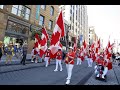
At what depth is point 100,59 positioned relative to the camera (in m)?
10.2

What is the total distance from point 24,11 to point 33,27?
297 cm

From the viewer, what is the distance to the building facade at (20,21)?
2013 centimetres

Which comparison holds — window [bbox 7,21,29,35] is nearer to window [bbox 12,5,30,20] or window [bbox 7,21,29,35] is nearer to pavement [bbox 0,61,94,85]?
window [bbox 12,5,30,20]

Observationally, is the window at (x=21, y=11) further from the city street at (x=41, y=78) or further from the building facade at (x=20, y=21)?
the city street at (x=41, y=78)

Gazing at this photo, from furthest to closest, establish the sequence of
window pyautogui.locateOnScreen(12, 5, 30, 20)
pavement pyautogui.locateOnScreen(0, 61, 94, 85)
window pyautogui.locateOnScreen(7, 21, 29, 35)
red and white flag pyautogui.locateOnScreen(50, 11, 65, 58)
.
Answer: window pyautogui.locateOnScreen(12, 5, 30, 20) → window pyautogui.locateOnScreen(7, 21, 29, 35) → red and white flag pyautogui.locateOnScreen(50, 11, 65, 58) → pavement pyautogui.locateOnScreen(0, 61, 94, 85)

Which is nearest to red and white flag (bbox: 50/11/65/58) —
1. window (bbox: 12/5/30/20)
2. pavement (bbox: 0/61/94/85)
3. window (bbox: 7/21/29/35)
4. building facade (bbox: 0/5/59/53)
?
pavement (bbox: 0/61/94/85)

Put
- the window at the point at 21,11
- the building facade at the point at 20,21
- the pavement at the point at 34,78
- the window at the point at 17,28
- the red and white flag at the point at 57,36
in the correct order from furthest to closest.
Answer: the window at the point at 21,11 → the window at the point at 17,28 → the building facade at the point at 20,21 → the red and white flag at the point at 57,36 → the pavement at the point at 34,78

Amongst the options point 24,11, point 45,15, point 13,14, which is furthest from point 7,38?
point 45,15

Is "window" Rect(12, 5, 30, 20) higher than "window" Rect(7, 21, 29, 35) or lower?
higher

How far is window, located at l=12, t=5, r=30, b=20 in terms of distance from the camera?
22209 mm

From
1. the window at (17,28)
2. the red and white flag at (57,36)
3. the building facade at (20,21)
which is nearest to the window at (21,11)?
the building facade at (20,21)

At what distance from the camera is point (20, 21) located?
896 inches

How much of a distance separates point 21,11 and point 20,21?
1.73 m
